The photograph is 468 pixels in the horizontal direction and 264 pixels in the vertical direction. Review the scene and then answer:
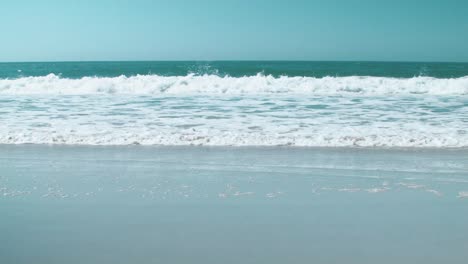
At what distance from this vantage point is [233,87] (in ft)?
68.7

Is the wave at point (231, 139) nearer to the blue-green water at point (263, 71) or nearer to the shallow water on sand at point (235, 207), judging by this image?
the shallow water on sand at point (235, 207)

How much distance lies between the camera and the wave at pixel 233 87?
20.1 metres

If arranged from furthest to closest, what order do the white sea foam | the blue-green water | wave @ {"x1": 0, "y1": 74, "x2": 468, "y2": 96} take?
the blue-green water
wave @ {"x1": 0, "y1": 74, "x2": 468, "y2": 96}
the white sea foam

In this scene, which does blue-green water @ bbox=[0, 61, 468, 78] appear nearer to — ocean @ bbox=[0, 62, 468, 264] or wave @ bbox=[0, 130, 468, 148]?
wave @ bbox=[0, 130, 468, 148]

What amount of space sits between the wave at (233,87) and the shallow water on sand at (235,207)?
1304 centimetres

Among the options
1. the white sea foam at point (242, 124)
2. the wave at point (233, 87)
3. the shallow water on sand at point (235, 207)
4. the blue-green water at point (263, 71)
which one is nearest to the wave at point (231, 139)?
the white sea foam at point (242, 124)

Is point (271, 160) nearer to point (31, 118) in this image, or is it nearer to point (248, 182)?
point (248, 182)

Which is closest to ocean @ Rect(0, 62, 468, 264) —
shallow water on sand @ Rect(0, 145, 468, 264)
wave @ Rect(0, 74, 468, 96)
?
shallow water on sand @ Rect(0, 145, 468, 264)

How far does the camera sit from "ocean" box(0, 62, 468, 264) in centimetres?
360

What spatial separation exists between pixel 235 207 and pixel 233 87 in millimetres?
16599

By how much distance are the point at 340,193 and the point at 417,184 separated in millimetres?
1105

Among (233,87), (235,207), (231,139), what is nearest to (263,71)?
(233,87)

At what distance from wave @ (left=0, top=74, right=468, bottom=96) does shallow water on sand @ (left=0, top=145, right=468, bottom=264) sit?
1304 cm

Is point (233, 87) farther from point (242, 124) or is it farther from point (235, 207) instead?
point (235, 207)
